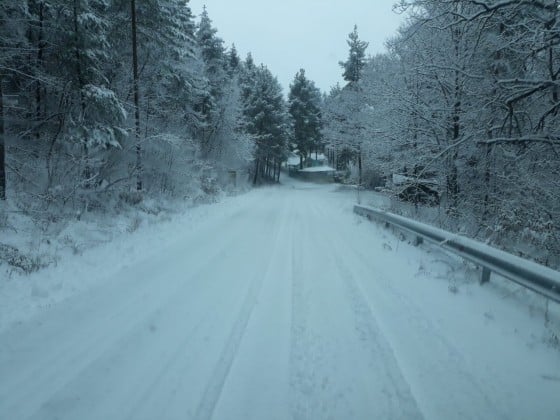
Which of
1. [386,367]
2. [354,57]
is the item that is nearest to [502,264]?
[386,367]

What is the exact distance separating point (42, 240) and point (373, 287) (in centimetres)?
716

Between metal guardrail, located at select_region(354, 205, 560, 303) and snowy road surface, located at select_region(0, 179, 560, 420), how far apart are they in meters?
0.43

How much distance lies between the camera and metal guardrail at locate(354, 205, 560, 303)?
3959 mm

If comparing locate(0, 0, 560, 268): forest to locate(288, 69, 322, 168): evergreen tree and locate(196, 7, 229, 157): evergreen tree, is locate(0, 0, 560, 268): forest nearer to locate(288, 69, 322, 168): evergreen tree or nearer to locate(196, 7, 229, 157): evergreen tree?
locate(196, 7, 229, 157): evergreen tree

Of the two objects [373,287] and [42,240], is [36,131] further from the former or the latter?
[373,287]

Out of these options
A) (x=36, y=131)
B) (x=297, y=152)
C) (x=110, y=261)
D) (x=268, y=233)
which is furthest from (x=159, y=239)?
(x=297, y=152)

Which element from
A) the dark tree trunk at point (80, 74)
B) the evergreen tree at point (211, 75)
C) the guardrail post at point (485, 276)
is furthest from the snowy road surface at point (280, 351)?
the evergreen tree at point (211, 75)

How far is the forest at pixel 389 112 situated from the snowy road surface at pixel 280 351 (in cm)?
309

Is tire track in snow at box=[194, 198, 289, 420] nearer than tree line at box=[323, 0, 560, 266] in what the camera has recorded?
Yes

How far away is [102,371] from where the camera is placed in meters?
3.29

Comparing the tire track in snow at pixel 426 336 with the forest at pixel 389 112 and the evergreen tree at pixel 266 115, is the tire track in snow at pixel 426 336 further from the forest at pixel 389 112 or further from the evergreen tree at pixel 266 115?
the evergreen tree at pixel 266 115

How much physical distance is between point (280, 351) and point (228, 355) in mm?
569

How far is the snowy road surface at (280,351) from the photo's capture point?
2.85 m

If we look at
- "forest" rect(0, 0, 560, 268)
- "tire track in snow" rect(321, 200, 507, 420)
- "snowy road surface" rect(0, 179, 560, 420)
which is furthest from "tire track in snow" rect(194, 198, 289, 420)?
"forest" rect(0, 0, 560, 268)
